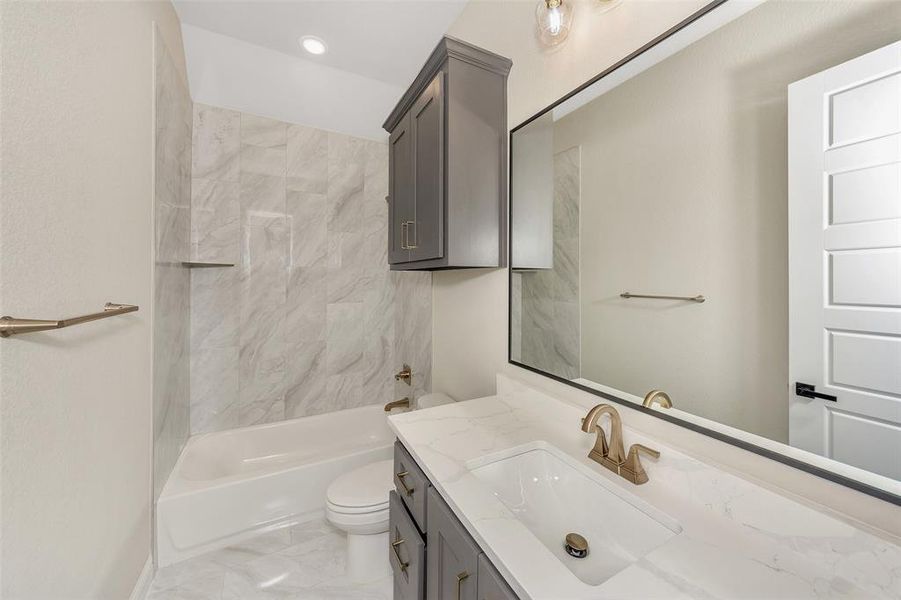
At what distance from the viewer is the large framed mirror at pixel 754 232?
1.81 feet

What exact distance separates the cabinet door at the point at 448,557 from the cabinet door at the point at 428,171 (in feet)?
3.02

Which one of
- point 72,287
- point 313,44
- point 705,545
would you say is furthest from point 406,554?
point 313,44

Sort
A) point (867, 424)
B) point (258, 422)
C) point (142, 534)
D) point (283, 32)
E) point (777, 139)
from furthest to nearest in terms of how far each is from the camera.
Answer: point (258, 422) → point (283, 32) → point (142, 534) → point (777, 139) → point (867, 424)

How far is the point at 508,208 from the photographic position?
1.46 metres

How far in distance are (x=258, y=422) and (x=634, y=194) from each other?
98.5 inches

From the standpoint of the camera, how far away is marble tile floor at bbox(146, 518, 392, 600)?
1426 mm

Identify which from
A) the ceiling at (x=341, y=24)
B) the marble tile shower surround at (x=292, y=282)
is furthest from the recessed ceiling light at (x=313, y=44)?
the marble tile shower surround at (x=292, y=282)

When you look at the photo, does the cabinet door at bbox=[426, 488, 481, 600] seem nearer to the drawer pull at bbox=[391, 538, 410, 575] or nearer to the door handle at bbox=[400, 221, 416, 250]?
the drawer pull at bbox=[391, 538, 410, 575]

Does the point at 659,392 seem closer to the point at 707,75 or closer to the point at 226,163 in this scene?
the point at 707,75

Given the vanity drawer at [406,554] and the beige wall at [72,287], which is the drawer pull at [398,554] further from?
the beige wall at [72,287]

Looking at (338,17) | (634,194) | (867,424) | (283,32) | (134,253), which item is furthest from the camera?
(283,32)

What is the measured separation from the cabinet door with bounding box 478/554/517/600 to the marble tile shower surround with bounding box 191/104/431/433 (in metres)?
1.67

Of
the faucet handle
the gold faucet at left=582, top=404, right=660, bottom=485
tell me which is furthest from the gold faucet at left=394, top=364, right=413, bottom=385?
the faucet handle

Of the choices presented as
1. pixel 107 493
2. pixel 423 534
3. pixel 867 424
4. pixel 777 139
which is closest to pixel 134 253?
pixel 107 493
